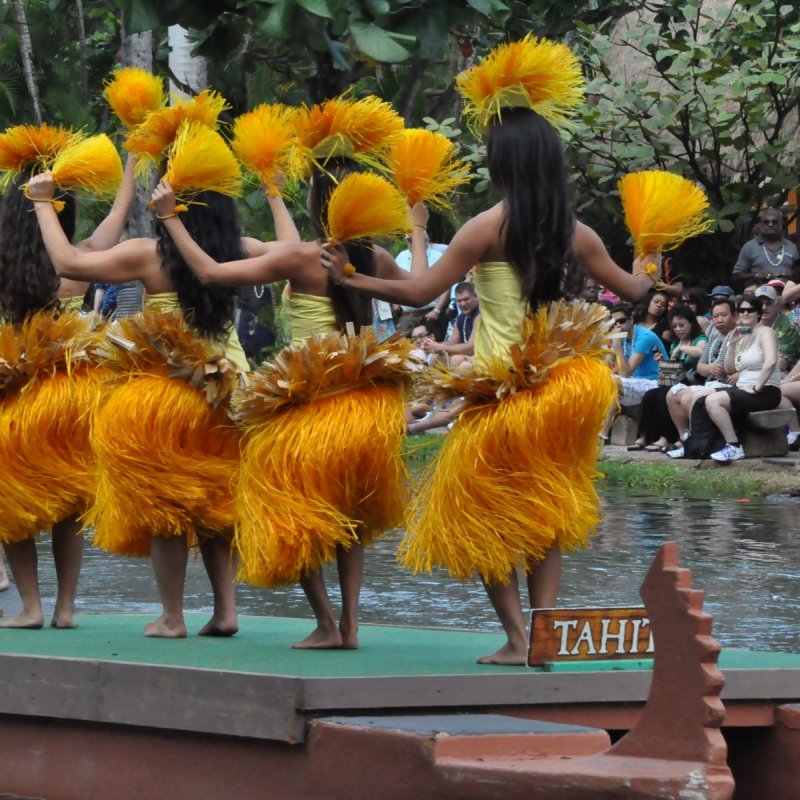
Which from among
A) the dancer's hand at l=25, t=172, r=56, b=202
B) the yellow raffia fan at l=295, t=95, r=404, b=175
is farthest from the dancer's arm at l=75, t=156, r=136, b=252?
the yellow raffia fan at l=295, t=95, r=404, b=175

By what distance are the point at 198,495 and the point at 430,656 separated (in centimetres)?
86

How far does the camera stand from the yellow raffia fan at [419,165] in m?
4.89

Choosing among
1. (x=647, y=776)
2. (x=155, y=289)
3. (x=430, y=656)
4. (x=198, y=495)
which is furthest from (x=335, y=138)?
(x=647, y=776)

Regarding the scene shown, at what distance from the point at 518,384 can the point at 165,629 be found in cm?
144

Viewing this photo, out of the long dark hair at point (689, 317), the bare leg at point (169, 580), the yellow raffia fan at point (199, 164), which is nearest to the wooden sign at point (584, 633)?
the bare leg at point (169, 580)

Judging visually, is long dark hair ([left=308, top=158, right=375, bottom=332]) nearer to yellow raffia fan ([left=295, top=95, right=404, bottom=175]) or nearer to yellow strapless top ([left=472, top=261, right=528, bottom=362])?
yellow raffia fan ([left=295, top=95, right=404, bottom=175])

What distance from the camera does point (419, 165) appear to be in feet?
16.1

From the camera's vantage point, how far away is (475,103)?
4.52 metres

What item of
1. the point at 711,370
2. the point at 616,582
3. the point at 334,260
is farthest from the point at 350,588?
the point at 711,370

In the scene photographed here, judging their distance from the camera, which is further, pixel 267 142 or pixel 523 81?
pixel 267 142

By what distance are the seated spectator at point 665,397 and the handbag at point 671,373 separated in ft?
0.22

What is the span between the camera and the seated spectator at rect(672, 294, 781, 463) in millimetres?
11078

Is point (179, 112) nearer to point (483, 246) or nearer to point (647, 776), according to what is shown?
point (483, 246)

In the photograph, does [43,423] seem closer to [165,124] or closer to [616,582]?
[165,124]
